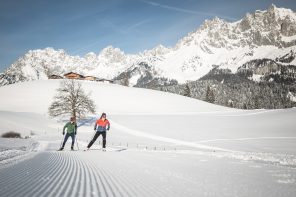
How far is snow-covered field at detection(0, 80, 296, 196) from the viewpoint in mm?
7121

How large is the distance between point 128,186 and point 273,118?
6243 centimetres

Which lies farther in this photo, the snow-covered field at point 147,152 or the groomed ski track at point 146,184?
the snow-covered field at point 147,152

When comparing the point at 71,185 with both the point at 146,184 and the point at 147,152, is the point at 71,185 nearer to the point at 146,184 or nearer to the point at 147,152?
the point at 146,184

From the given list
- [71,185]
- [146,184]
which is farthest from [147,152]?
[71,185]

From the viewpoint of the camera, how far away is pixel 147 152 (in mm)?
18781

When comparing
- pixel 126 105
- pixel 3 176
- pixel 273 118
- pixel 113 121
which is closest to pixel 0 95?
pixel 126 105

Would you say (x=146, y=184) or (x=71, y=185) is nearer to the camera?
(x=71, y=185)

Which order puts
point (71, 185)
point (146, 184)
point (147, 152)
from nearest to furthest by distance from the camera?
point (71, 185), point (146, 184), point (147, 152)

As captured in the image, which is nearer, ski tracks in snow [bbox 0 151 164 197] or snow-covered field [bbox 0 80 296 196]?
ski tracks in snow [bbox 0 151 164 197]

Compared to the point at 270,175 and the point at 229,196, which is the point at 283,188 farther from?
the point at 270,175

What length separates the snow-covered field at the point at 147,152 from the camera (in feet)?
23.4

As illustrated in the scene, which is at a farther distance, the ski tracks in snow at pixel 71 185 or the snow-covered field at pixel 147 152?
the snow-covered field at pixel 147 152

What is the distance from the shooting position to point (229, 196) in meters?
6.09

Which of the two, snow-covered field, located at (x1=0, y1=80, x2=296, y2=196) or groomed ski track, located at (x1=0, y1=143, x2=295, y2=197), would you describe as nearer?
groomed ski track, located at (x1=0, y1=143, x2=295, y2=197)
